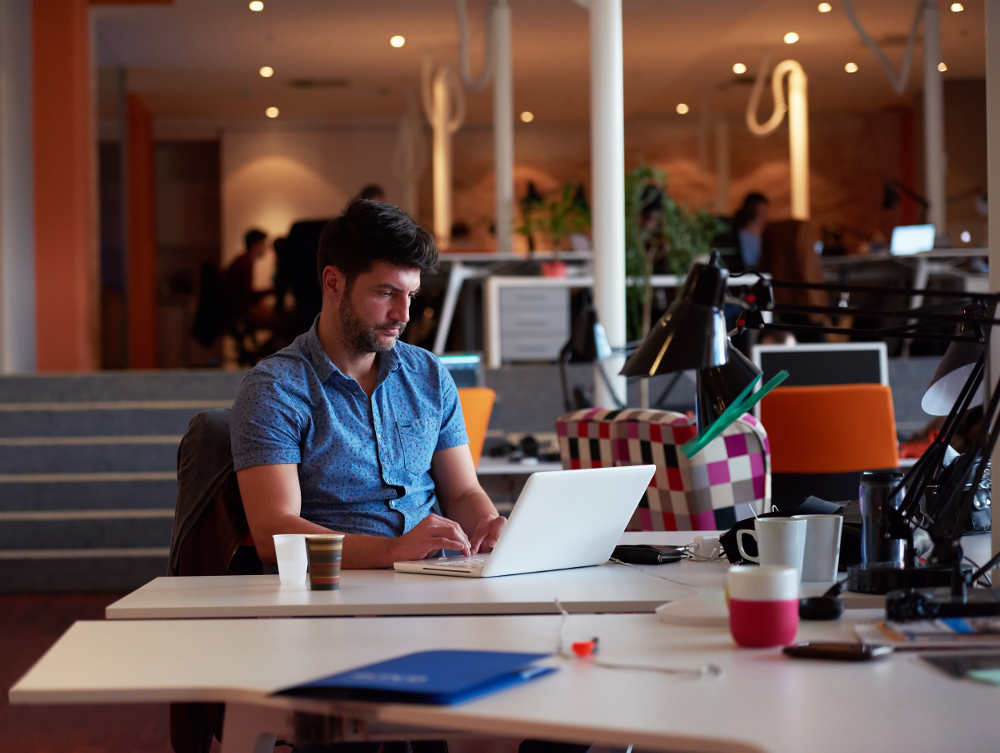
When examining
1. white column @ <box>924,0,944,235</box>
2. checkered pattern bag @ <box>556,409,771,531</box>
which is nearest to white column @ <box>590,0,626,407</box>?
checkered pattern bag @ <box>556,409,771,531</box>

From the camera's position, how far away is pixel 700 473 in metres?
3.21

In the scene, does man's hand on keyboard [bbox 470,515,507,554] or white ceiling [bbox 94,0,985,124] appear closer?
man's hand on keyboard [bbox 470,515,507,554]

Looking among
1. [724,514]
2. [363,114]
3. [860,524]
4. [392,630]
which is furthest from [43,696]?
[363,114]

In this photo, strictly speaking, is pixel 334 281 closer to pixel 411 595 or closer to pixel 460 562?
pixel 460 562

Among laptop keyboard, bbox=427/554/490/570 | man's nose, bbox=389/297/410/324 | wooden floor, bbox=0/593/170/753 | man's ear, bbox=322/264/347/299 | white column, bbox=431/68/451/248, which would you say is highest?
white column, bbox=431/68/451/248

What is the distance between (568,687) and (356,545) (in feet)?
3.12

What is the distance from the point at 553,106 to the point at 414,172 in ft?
10.8

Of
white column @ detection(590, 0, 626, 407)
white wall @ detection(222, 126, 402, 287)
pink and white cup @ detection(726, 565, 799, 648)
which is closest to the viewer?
pink and white cup @ detection(726, 565, 799, 648)

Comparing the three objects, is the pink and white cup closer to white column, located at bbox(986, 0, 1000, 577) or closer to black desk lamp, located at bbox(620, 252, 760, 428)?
black desk lamp, located at bbox(620, 252, 760, 428)

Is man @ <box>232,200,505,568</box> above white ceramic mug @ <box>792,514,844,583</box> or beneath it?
above

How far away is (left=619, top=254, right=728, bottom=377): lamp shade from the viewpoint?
157 cm

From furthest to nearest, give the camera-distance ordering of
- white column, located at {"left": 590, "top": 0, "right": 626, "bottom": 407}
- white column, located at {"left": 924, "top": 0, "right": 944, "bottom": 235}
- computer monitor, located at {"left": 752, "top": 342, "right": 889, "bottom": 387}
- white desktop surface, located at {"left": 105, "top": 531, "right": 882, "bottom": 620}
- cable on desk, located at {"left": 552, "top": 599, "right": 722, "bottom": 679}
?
1. white column, located at {"left": 924, "top": 0, "right": 944, "bottom": 235}
2. white column, located at {"left": 590, "top": 0, "right": 626, "bottom": 407}
3. computer monitor, located at {"left": 752, "top": 342, "right": 889, "bottom": 387}
4. white desktop surface, located at {"left": 105, "top": 531, "right": 882, "bottom": 620}
5. cable on desk, located at {"left": 552, "top": 599, "right": 722, "bottom": 679}

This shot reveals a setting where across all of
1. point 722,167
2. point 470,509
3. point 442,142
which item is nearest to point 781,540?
point 470,509

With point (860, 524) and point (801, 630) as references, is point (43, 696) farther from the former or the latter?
point (860, 524)
